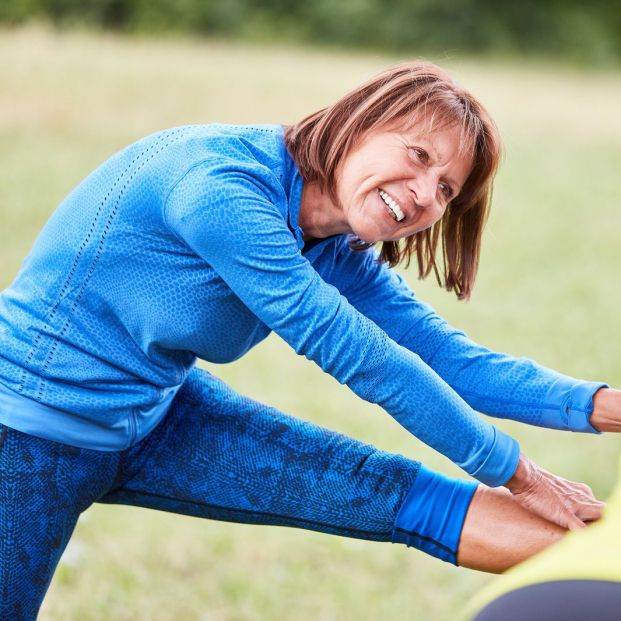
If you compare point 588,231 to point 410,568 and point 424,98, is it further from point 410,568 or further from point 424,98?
point 424,98

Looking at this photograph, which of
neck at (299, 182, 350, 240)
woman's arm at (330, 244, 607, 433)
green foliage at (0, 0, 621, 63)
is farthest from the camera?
green foliage at (0, 0, 621, 63)

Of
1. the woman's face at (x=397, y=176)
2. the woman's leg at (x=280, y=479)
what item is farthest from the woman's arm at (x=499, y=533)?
the woman's face at (x=397, y=176)

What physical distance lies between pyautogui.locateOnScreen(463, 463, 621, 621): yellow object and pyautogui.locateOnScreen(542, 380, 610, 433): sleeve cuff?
785 mm

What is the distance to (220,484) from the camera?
2.06 meters

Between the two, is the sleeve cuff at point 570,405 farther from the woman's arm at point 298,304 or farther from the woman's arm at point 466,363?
the woman's arm at point 298,304

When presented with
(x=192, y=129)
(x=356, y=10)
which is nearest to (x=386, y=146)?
(x=192, y=129)

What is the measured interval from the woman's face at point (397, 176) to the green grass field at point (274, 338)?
0.34 meters

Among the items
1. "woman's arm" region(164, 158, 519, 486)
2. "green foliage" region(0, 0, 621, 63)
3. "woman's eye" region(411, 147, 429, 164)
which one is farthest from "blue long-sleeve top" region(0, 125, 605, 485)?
"green foliage" region(0, 0, 621, 63)

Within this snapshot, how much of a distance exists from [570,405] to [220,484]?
0.71 meters

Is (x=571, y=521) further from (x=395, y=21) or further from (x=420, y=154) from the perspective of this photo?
(x=395, y=21)

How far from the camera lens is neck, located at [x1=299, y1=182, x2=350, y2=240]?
73.6 inches

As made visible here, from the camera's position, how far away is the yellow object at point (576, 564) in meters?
1.09

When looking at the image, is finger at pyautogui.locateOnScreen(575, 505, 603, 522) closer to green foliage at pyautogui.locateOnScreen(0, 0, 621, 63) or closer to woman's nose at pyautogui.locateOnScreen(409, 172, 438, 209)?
woman's nose at pyautogui.locateOnScreen(409, 172, 438, 209)

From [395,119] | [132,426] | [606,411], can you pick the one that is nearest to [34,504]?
[132,426]
